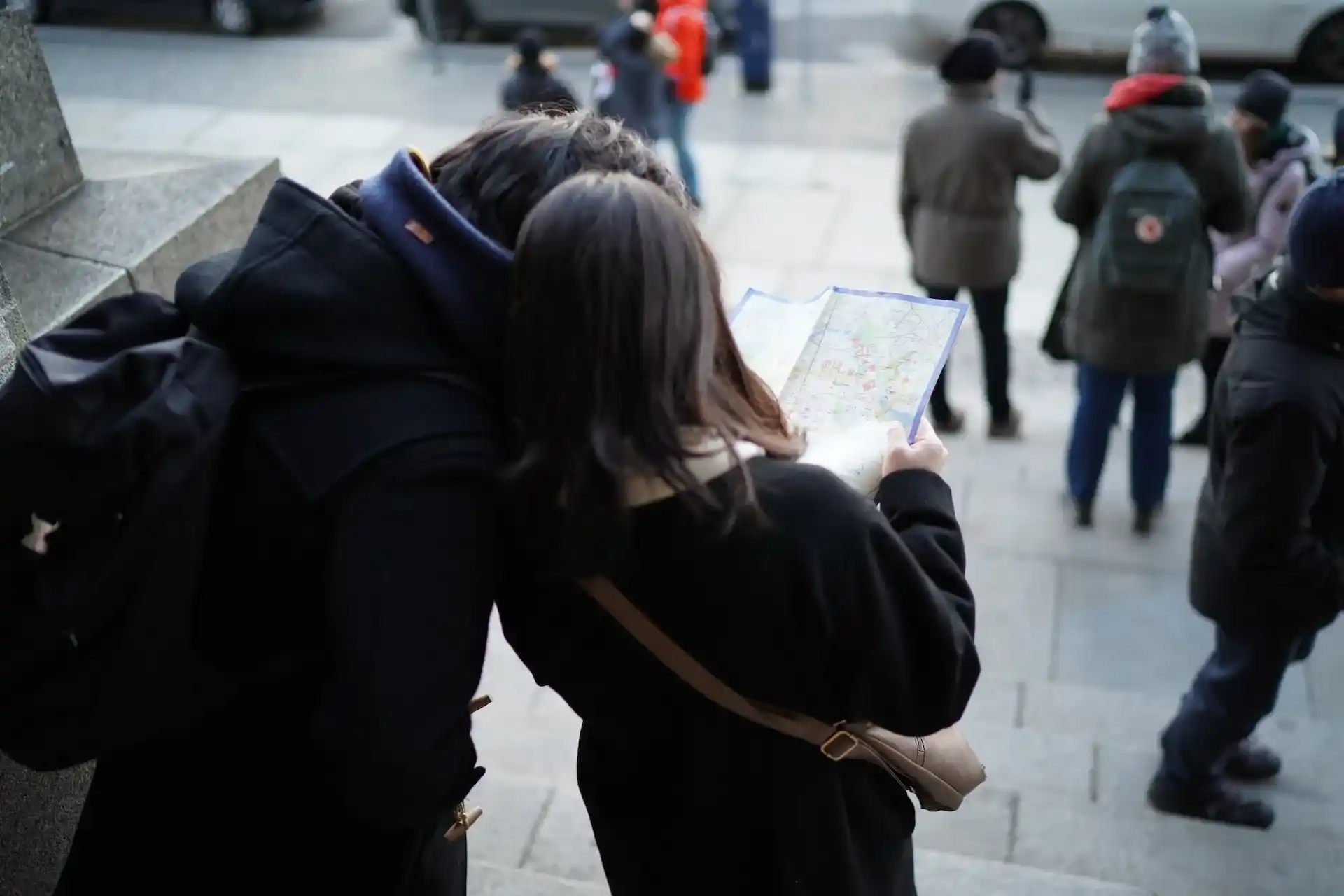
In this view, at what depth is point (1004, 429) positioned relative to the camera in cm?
595

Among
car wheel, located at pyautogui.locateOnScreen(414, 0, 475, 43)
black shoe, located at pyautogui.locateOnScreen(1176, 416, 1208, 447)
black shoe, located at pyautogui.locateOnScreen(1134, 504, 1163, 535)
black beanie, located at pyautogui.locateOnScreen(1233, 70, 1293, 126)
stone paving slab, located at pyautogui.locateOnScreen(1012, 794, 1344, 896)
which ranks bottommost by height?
black shoe, located at pyautogui.locateOnScreen(1176, 416, 1208, 447)

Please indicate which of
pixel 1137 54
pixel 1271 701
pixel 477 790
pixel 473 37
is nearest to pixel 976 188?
pixel 1137 54

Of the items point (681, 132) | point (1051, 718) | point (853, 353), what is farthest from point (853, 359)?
point (681, 132)

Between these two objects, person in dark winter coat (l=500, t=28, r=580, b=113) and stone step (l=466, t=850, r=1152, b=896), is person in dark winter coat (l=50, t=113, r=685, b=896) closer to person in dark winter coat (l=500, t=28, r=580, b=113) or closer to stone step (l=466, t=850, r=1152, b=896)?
stone step (l=466, t=850, r=1152, b=896)

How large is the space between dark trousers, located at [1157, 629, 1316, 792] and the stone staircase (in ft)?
0.52

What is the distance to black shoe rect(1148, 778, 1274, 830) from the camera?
3.60 m

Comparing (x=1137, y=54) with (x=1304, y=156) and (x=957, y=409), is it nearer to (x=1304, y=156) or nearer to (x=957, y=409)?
(x=1304, y=156)

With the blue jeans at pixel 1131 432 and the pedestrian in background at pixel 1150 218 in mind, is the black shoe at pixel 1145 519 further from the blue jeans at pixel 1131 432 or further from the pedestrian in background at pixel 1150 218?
the pedestrian in background at pixel 1150 218

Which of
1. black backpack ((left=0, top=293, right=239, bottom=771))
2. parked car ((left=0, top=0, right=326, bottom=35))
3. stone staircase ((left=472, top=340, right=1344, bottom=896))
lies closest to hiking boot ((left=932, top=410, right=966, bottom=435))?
stone staircase ((left=472, top=340, right=1344, bottom=896))

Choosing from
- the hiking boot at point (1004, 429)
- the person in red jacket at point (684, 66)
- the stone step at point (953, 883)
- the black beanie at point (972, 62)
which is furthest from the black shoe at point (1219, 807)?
the person in red jacket at point (684, 66)

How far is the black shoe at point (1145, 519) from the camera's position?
202 inches

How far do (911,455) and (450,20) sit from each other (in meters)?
11.4

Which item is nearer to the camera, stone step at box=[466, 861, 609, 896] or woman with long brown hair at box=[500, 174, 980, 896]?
woman with long brown hair at box=[500, 174, 980, 896]

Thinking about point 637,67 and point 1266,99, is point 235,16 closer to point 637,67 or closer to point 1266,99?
point 637,67
